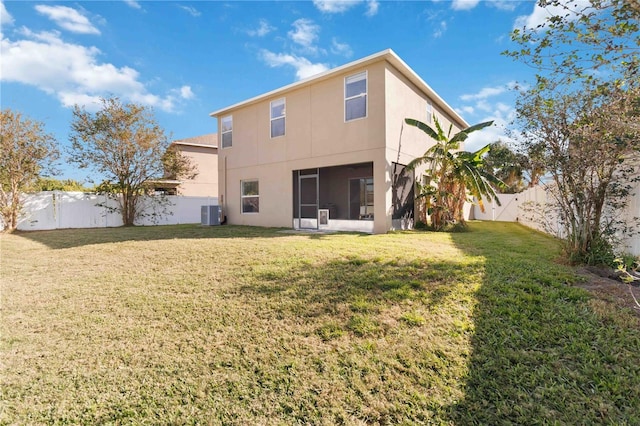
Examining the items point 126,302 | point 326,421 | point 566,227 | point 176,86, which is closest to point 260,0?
point 176,86

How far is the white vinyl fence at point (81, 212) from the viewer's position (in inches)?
582

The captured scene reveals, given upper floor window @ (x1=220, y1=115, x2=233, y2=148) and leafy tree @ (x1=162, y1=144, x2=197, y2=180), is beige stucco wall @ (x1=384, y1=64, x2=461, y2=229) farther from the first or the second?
leafy tree @ (x1=162, y1=144, x2=197, y2=180)

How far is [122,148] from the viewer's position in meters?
16.2

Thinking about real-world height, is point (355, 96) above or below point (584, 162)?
above

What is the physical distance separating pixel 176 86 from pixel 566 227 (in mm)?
16848

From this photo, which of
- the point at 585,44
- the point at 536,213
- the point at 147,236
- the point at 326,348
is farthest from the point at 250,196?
the point at 585,44

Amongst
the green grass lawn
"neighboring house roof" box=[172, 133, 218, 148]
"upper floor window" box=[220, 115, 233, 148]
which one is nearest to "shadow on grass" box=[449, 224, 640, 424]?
the green grass lawn

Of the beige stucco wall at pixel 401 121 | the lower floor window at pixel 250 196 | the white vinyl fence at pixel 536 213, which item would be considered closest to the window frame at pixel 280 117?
the lower floor window at pixel 250 196

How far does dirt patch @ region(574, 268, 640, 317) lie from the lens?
3.56 meters

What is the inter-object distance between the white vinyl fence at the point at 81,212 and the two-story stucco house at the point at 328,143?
5.56 meters

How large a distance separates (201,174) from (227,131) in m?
10.6

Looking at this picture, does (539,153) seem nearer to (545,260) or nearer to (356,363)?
(545,260)

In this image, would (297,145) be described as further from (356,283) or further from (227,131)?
(356,283)

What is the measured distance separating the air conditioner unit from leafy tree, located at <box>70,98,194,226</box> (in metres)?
5.30
